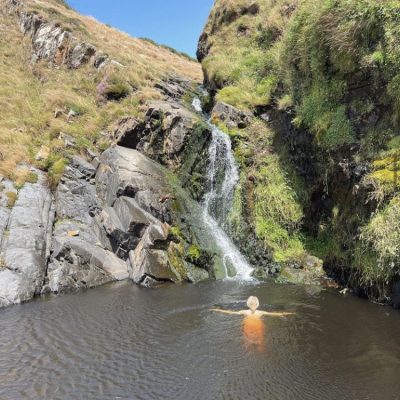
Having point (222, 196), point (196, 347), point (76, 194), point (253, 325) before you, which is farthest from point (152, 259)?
point (196, 347)

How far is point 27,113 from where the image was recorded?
2461 centimetres

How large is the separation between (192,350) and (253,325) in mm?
2020

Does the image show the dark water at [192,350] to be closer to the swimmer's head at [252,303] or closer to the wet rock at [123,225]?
the swimmer's head at [252,303]

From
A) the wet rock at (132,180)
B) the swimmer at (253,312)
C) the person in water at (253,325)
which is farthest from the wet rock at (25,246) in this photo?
the swimmer at (253,312)

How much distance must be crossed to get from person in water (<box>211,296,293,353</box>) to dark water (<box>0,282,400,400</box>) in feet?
0.23

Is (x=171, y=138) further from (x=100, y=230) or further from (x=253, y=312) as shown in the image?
(x=253, y=312)

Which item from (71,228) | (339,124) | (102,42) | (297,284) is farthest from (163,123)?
(102,42)

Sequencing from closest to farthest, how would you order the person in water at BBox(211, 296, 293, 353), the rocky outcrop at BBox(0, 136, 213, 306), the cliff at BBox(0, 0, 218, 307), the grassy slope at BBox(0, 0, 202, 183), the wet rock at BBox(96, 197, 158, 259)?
1. the person in water at BBox(211, 296, 293, 353)
2. the rocky outcrop at BBox(0, 136, 213, 306)
3. the cliff at BBox(0, 0, 218, 307)
4. the wet rock at BBox(96, 197, 158, 259)
5. the grassy slope at BBox(0, 0, 202, 183)

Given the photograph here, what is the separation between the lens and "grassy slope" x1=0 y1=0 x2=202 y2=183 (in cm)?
2036

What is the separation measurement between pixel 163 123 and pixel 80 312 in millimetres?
12566

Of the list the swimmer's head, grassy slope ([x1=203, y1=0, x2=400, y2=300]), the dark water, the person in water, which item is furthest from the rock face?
the swimmer's head

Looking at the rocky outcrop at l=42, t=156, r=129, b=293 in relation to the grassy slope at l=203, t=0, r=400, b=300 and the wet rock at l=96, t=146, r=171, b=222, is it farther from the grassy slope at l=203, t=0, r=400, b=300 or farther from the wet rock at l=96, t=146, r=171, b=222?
the grassy slope at l=203, t=0, r=400, b=300

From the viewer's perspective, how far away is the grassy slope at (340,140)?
12.3m

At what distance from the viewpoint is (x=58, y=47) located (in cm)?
3269
